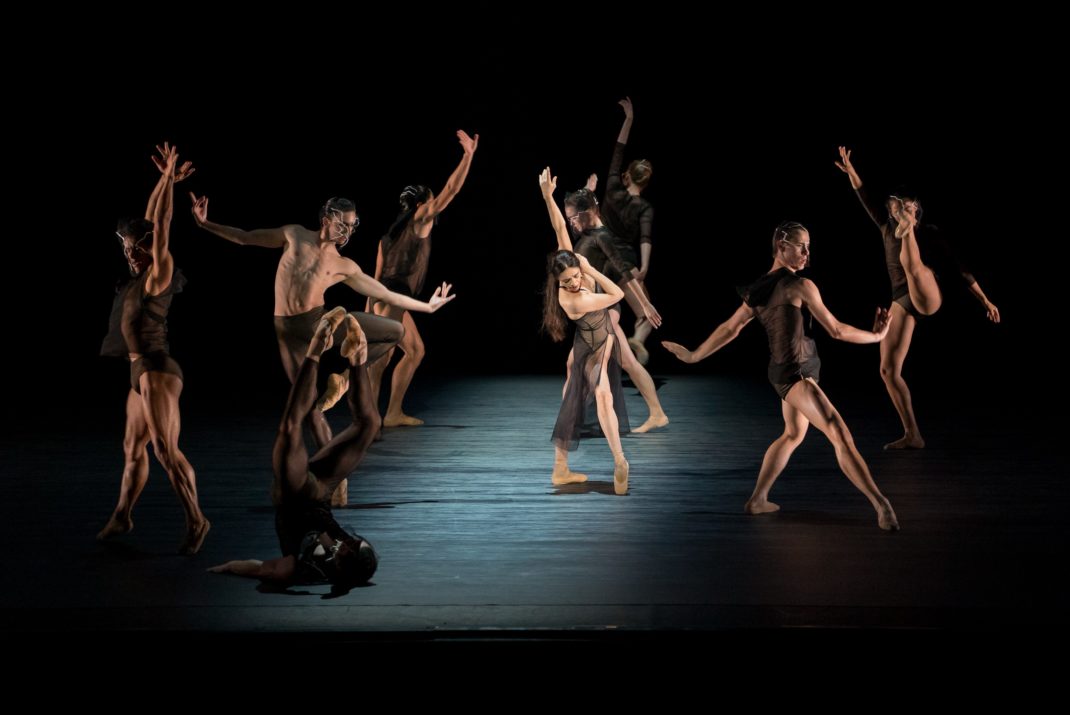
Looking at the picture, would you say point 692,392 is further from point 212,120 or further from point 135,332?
point 135,332

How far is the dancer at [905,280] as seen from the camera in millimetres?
7672

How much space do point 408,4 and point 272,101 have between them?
1575mm

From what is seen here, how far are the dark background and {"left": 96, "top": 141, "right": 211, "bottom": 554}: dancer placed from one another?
6811mm

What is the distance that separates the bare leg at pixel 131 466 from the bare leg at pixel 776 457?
248 cm

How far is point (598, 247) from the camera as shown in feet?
26.5

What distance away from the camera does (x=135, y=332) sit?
5.32 m

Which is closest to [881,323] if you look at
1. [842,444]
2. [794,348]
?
[794,348]

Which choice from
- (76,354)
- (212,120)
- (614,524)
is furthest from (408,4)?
(614,524)

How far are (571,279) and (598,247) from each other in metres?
1.54

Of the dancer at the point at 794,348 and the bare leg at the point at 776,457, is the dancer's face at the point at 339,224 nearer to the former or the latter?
the dancer at the point at 794,348

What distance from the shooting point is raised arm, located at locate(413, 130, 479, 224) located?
7.62 meters

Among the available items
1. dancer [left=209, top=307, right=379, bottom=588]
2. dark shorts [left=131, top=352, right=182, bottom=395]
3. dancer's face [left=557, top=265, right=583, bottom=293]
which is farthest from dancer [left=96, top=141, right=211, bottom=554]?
dancer's face [left=557, top=265, right=583, bottom=293]

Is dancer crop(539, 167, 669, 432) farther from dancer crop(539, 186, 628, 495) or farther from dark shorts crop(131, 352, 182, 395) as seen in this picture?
dark shorts crop(131, 352, 182, 395)

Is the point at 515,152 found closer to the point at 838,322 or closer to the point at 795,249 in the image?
the point at 795,249
